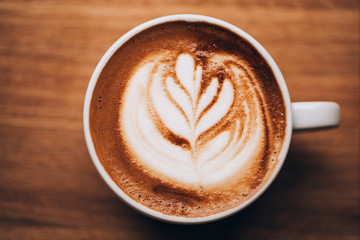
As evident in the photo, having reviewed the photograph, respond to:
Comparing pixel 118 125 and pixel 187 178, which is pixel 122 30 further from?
pixel 187 178

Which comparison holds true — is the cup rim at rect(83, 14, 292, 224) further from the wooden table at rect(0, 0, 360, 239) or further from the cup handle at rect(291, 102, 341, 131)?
the wooden table at rect(0, 0, 360, 239)

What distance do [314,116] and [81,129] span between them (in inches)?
32.1

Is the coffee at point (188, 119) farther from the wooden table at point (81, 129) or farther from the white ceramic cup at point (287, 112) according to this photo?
the wooden table at point (81, 129)

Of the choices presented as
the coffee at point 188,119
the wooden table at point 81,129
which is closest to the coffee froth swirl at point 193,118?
the coffee at point 188,119

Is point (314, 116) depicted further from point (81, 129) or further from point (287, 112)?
point (81, 129)

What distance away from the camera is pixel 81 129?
43.5 inches

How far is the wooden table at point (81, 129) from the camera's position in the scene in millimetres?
1107

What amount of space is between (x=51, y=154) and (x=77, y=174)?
0.41 ft

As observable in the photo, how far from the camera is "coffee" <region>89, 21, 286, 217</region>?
89cm

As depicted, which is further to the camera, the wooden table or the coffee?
the wooden table

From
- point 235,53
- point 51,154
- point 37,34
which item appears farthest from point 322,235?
point 37,34

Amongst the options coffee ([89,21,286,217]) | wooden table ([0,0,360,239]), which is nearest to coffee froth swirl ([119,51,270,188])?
coffee ([89,21,286,217])

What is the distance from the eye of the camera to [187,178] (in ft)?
2.93

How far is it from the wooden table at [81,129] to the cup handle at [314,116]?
0.25 meters
